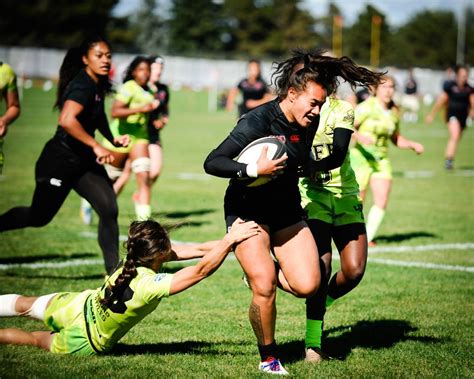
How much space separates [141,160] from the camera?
11.1 metres

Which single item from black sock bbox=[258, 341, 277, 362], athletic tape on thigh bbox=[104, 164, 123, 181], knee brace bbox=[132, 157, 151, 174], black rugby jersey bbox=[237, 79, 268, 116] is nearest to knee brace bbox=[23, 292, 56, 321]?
black sock bbox=[258, 341, 277, 362]

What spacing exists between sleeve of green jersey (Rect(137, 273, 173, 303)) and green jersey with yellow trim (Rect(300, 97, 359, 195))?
161 centimetres

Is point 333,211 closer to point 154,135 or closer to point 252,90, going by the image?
point 154,135

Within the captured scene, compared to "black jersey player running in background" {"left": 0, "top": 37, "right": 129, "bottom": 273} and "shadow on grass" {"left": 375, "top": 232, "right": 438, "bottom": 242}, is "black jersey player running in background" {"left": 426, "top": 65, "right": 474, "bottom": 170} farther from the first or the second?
"black jersey player running in background" {"left": 0, "top": 37, "right": 129, "bottom": 273}

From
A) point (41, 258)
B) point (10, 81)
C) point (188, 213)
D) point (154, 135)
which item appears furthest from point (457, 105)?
point (10, 81)

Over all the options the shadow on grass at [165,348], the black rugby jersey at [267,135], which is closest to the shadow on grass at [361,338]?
the shadow on grass at [165,348]

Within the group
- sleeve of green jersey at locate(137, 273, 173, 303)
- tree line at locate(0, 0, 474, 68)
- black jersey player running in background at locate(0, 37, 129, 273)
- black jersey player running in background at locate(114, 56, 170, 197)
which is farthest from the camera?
tree line at locate(0, 0, 474, 68)

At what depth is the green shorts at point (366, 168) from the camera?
1073 cm

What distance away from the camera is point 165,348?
20.1 feet

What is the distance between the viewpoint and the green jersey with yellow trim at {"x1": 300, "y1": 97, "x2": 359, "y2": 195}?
6.35 metres

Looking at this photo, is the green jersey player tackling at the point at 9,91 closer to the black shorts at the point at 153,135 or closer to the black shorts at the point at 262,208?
the black shorts at the point at 153,135

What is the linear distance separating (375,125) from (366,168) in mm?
603

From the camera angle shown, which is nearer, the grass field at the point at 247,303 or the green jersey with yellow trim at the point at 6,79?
the grass field at the point at 247,303

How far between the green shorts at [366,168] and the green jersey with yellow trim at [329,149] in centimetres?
426
